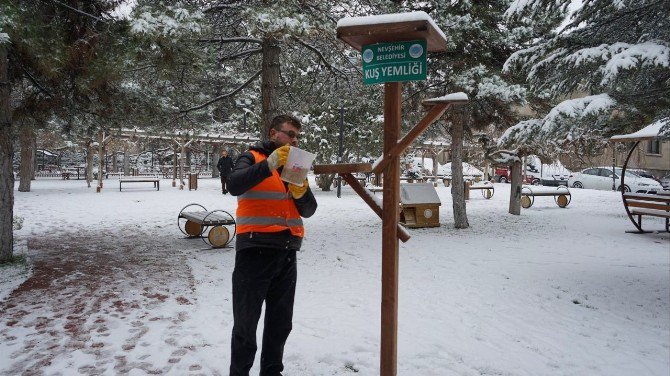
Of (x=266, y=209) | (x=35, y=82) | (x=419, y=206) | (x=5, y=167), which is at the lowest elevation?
(x=419, y=206)

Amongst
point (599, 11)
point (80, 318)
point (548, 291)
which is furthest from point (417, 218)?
point (80, 318)

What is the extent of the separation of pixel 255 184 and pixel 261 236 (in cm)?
35

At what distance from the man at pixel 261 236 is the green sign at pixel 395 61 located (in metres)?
0.61

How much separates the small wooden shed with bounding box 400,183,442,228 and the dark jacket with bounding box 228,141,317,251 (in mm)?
8185

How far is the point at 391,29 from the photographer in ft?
8.71

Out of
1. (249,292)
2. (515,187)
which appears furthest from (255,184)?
(515,187)

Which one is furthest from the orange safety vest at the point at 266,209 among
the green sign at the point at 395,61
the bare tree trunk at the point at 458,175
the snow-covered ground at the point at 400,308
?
the bare tree trunk at the point at 458,175

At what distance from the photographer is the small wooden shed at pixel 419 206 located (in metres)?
11.0

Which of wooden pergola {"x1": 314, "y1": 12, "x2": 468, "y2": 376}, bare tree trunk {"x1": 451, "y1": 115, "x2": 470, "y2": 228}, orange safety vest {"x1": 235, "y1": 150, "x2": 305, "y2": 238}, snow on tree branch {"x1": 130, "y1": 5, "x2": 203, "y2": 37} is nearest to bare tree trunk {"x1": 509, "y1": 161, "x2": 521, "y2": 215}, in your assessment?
bare tree trunk {"x1": 451, "y1": 115, "x2": 470, "y2": 228}

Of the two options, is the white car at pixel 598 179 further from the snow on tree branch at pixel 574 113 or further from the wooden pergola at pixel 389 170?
the wooden pergola at pixel 389 170

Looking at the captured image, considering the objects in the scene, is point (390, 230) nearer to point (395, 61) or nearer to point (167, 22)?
point (395, 61)

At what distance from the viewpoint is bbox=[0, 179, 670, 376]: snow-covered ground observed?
3.64 meters

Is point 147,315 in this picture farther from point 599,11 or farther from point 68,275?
point 599,11

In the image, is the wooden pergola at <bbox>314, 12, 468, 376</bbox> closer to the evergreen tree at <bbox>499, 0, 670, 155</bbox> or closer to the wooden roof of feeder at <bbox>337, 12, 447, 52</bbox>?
the wooden roof of feeder at <bbox>337, 12, 447, 52</bbox>
